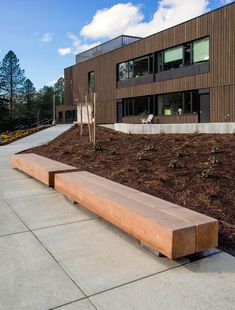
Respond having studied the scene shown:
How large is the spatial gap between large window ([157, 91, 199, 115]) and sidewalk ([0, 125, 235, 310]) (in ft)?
57.6

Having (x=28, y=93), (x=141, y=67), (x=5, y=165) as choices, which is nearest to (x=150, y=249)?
(x=5, y=165)

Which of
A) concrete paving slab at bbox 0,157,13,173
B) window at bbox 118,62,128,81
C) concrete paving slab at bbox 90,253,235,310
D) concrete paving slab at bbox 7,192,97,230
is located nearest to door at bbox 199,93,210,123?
window at bbox 118,62,128,81

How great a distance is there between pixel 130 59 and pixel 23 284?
25.6m

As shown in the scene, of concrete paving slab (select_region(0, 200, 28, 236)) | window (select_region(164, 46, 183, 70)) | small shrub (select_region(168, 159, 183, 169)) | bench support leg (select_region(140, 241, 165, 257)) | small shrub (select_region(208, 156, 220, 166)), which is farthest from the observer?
window (select_region(164, 46, 183, 70))

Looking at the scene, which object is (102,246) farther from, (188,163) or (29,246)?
(188,163)

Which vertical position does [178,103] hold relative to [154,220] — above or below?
above

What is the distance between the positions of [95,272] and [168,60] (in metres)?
21.6

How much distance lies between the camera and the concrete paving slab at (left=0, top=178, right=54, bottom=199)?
7.40 m

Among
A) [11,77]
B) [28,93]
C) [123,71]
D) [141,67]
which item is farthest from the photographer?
[28,93]

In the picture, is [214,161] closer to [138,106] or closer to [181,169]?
[181,169]

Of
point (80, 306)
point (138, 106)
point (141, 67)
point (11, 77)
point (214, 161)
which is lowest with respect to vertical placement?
point (80, 306)

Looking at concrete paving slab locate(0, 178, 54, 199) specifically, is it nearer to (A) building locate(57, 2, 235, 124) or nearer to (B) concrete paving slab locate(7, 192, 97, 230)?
(B) concrete paving slab locate(7, 192, 97, 230)

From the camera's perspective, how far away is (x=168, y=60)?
2361 cm

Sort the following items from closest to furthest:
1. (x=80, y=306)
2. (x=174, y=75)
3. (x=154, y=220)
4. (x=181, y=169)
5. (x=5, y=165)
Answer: (x=80, y=306), (x=154, y=220), (x=181, y=169), (x=5, y=165), (x=174, y=75)
